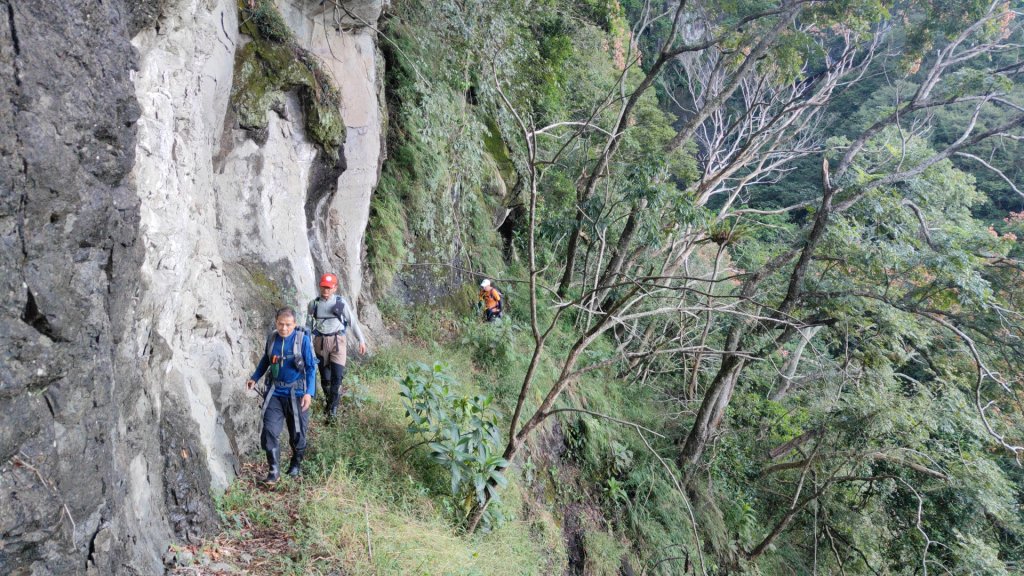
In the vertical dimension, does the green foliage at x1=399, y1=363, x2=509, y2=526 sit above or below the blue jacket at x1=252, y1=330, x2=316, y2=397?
below

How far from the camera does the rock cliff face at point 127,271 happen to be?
2.73 meters

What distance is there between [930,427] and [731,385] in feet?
9.33

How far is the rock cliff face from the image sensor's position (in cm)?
273

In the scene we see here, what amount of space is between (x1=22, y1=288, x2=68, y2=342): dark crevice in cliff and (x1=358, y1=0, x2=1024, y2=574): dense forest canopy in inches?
144

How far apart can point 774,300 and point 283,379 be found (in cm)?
826

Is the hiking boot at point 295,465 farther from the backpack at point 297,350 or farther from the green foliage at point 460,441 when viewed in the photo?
the green foliage at point 460,441

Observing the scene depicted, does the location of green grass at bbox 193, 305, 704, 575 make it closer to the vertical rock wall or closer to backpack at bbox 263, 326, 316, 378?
backpack at bbox 263, 326, 316, 378

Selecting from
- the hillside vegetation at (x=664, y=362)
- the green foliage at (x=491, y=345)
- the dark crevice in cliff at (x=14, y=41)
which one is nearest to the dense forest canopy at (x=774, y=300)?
the hillside vegetation at (x=664, y=362)

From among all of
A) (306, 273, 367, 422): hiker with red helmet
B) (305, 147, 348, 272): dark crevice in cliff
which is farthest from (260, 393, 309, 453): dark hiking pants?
(305, 147, 348, 272): dark crevice in cliff

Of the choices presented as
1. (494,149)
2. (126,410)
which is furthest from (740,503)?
(126,410)

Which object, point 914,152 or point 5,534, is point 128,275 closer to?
point 5,534

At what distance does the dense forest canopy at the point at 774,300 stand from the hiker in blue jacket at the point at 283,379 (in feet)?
5.89

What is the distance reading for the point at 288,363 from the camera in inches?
194

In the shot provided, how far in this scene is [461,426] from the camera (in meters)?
6.14
